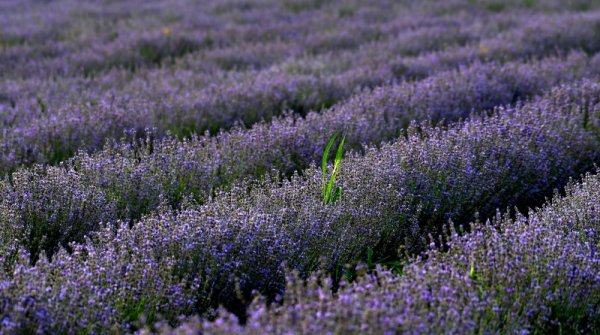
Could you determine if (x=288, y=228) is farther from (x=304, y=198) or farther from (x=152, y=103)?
(x=152, y=103)

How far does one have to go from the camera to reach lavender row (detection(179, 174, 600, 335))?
190 cm

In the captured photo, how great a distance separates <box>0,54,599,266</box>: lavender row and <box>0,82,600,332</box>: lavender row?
0.73 feet

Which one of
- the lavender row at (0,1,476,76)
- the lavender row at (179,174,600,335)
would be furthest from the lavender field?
the lavender row at (0,1,476,76)

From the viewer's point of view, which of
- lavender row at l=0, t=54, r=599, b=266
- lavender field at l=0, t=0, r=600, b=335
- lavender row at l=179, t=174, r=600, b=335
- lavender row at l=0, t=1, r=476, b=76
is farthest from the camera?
lavender row at l=0, t=1, r=476, b=76

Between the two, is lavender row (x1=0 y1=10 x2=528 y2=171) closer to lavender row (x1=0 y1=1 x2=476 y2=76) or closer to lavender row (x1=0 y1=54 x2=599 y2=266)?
lavender row (x1=0 y1=54 x2=599 y2=266)

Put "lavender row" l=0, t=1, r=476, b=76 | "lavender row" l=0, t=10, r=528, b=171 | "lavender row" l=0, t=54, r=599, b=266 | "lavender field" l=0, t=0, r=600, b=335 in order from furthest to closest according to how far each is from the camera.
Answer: "lavender row" l=0, t=1, r=476, b=76
"lavender row" l=0, t=10, r=528, b=171
"lavender row" l=0, t=54, r=599, b=266
"lavender field" l=0, t=0, r=600, b=335

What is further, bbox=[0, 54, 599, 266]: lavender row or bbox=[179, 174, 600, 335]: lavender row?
bbox=[0, 54, 599, 266]: lavender row

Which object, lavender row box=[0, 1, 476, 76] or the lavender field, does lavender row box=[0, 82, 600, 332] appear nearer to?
the lavender field

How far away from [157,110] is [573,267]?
11.5 ft

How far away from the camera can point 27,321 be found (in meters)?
2.06

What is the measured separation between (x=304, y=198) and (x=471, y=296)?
118cm

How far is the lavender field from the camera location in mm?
2188

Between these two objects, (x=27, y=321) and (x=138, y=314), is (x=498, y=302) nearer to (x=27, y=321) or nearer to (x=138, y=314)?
(x=138, y=314)

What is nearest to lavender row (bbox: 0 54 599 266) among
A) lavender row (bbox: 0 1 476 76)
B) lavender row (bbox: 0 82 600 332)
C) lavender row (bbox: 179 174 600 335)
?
lavender row (bbox: 0 82 600 332)
